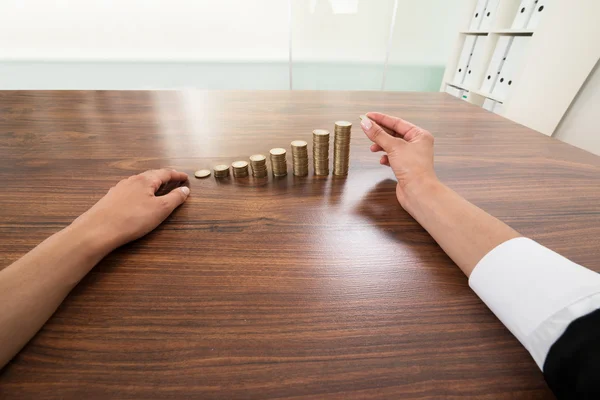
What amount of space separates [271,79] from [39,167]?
8.30 ft

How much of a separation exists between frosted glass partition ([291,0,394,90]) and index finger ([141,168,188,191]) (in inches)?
101

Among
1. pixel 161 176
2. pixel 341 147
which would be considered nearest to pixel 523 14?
pixel 341 147

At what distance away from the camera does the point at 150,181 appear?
0.58 m

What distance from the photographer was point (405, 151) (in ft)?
2.04

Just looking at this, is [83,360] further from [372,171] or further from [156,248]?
[372,171]

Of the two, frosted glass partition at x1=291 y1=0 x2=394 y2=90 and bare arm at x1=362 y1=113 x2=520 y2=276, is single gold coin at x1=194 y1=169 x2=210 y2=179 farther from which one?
frosted glass partition at x1=291 y1=0 x2=394 y2=90

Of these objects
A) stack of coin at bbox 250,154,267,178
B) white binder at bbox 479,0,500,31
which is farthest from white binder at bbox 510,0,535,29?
stack of coin at bbox 250,154,267,178

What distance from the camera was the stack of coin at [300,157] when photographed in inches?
25.8

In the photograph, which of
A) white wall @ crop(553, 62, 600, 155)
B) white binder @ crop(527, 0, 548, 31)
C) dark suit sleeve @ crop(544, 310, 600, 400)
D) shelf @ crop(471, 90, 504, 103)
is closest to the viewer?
dark suit sleeve @ crop(544, 310, 600, 400)

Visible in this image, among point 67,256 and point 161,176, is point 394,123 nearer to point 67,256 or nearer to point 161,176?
point 161,176

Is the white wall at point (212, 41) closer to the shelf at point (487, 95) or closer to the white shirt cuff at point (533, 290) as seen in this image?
the shelf at point (487, 95)

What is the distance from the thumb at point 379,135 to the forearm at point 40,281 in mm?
572

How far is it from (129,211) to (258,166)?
0.29 m

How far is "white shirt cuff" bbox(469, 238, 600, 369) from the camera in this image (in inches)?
12.3
